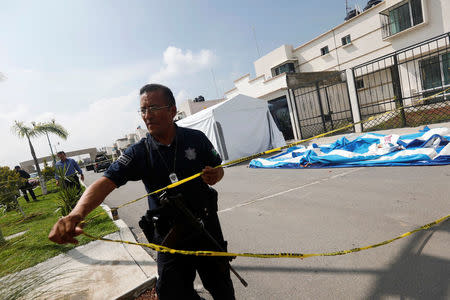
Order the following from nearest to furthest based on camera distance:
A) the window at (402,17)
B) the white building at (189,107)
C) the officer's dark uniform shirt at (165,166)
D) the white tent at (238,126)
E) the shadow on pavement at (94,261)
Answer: the officer's dark uniform shirt at (165,166)
the shadow on pavement at (94,261)
the white tent at (238,126)
the window at (402,17)
the white building at (189,107)

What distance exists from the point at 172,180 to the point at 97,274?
6.50 feet

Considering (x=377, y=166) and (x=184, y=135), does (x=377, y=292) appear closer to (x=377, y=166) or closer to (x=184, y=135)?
(x=184, y=135)

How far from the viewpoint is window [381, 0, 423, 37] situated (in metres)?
14.7

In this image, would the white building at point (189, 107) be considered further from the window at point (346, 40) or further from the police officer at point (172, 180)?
the police officer at point (172, 180)

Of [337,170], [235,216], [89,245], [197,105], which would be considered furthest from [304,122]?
[197,105]

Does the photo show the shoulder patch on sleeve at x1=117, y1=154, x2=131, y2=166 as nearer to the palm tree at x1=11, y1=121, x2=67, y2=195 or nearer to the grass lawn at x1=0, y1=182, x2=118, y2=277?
the grass lawn at x1=0, y1=182, x2=118, y2=277

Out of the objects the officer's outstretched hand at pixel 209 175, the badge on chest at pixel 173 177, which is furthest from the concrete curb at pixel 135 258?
the officer's outstretched hand at pixel 209 175

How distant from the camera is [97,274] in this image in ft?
9.14

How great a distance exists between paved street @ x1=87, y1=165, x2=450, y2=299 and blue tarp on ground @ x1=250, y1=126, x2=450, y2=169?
14.2 inches

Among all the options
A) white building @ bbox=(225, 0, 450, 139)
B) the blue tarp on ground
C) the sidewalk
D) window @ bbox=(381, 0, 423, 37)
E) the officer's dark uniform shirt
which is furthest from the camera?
window @ bbox=(381, 0, 423, 37)

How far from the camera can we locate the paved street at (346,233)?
6.47 feet

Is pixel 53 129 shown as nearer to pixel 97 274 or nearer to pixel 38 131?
pixel 38 131

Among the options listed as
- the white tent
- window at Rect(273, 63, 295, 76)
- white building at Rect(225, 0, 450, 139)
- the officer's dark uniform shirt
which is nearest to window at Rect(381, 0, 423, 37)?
white building at Rect(225, 0, 450, 139)

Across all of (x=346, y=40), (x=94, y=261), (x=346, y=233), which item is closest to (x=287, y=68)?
(x=346, y=40)
